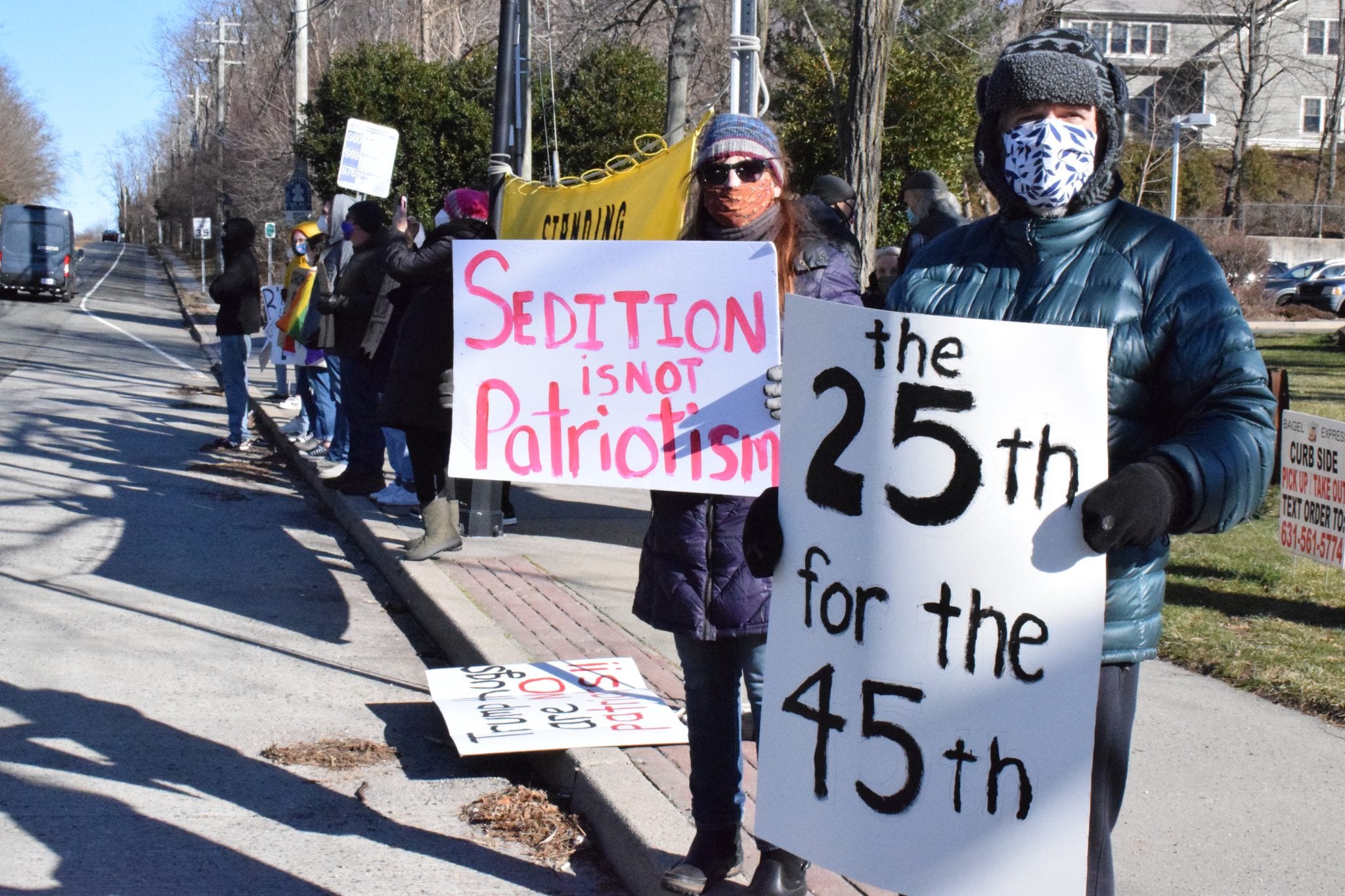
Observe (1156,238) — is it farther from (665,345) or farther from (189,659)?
(189,659)

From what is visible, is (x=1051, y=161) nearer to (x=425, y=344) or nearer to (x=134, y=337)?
(x=425, y=344)

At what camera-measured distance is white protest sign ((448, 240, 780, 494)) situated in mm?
3607

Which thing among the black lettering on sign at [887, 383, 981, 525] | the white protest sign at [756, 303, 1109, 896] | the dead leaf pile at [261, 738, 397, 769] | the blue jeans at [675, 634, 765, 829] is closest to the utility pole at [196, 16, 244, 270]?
the dead leaf pile at [261, 738, 397, 769]

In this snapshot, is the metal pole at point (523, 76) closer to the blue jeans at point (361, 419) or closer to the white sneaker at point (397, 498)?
the blue jeans at point (361, 419)

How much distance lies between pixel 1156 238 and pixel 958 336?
0.41 meters

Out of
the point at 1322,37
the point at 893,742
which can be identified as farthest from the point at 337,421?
the point at 1322,37

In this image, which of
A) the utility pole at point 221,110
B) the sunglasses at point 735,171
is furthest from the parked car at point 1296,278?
the sunglasses at point 735,171

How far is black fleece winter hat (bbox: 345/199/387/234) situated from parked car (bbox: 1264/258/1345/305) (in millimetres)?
27696

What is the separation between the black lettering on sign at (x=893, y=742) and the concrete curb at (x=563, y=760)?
1.36 metres

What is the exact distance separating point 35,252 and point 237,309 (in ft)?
99.3

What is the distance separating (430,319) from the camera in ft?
23.3

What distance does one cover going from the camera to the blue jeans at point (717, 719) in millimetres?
3395

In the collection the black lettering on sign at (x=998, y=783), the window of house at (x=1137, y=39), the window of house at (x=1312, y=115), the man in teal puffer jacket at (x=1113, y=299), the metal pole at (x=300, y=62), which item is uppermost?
the window of house at (x=1137, y=39)

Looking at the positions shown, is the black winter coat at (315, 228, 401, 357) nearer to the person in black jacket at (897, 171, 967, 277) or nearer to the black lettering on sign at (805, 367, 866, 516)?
the person in black jacket at (897, 171, 967, 277)
